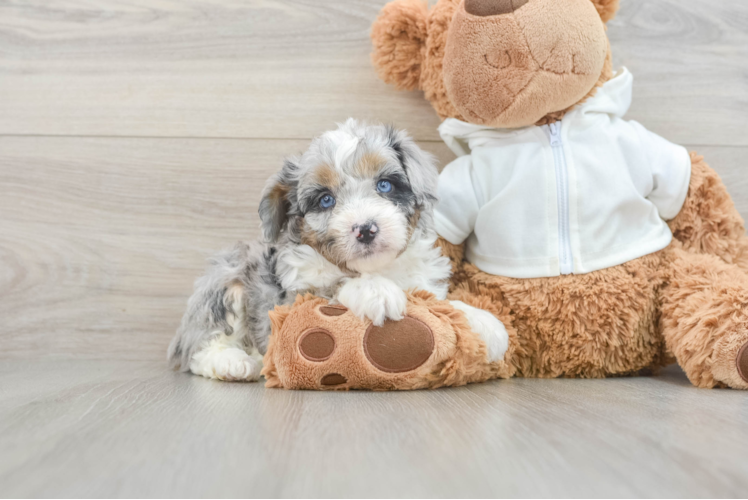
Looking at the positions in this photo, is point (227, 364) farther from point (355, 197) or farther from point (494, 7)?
point (494, 7)

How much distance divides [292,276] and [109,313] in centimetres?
93

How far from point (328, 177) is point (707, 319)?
1.01m

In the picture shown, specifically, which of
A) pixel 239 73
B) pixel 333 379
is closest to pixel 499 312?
pixel 333 379

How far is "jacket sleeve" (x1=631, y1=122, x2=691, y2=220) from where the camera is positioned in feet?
5.49

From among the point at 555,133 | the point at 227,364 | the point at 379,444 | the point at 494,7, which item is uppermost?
the point at 494,7

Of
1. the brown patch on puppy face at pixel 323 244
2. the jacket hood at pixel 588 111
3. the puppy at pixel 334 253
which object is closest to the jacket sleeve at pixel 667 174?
the jacket hood at pixel 588 111

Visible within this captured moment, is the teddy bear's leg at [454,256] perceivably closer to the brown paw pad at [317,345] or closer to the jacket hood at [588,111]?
the jacket hood at [588,111]

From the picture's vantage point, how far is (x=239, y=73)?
2027 millimetres

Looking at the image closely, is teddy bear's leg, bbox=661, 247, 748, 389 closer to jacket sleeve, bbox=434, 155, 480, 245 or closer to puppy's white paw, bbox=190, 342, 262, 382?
jacket sleeve, bbox=434, 155, 480, 245

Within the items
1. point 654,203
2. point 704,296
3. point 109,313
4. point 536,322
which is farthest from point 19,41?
point 704,296

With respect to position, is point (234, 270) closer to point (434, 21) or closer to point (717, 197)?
point (434, 21)

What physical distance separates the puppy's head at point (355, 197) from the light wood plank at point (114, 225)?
53 cm

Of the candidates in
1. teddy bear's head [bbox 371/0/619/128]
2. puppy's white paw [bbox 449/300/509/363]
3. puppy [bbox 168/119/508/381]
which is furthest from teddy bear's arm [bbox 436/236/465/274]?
teddy bear's head [bbox 371/0/619/128]

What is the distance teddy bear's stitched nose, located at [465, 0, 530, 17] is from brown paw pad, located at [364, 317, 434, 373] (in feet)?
2.72
